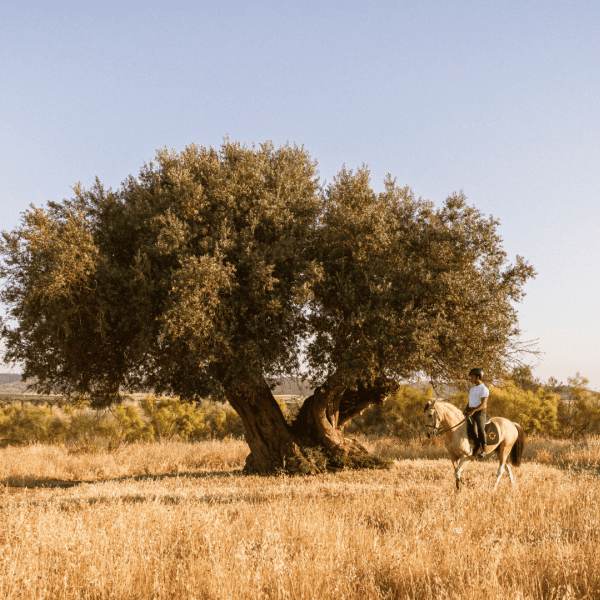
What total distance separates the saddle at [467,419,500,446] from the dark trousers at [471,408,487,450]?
90mm

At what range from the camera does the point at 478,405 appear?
1258cm

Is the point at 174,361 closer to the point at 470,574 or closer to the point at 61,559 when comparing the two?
the point at 61,559

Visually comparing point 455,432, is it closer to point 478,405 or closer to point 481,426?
point 481,426

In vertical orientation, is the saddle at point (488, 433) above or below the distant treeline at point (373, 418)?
above

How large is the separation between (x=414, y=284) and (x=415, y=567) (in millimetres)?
9622

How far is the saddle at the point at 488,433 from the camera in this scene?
1279 cm

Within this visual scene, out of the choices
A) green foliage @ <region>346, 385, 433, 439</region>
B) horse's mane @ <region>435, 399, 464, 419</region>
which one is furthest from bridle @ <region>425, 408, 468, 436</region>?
green foliage @ <region>346, 385, 433, 439</region>

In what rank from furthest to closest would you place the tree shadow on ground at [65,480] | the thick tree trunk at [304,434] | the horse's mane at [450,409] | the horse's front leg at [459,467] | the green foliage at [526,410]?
the green foliage at [526,410] < the thick tree trunk at [304,434] < the tree shadow on ground at [65,480] < the horse's mane at [450,409] < the horse's front leg at [459,467]

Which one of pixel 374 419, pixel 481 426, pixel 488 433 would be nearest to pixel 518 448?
pixel 488 433

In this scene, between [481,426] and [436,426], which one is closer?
[436,426]

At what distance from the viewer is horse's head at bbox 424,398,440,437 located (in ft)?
41.2

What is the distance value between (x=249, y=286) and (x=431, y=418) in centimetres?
607

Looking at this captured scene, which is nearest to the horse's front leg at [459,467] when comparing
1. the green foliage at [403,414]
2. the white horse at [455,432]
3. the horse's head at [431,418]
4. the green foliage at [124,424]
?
the white horse at [455,432]

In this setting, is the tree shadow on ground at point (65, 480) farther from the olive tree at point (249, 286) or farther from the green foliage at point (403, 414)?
the green foliage at point (403, 414)
